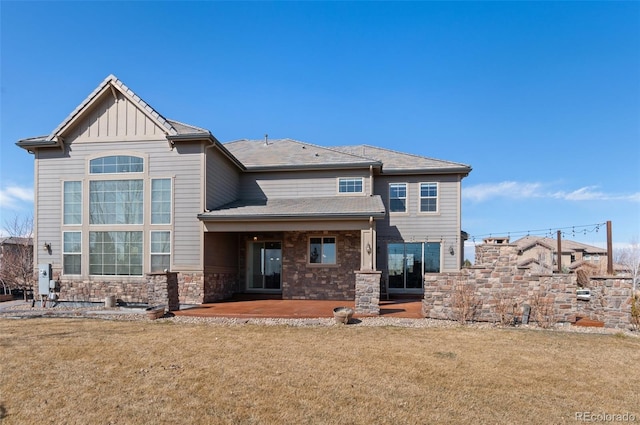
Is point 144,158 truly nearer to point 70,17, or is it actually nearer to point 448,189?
point 70,17

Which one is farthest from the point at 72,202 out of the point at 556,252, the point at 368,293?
the point at 556,252

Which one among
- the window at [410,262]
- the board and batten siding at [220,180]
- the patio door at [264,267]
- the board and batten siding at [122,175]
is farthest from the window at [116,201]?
the window at [410,262]

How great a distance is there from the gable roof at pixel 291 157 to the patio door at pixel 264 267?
3417 millimetres

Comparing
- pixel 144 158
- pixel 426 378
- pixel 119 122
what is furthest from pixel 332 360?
pixel 119 122

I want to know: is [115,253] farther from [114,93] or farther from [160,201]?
[114,93]

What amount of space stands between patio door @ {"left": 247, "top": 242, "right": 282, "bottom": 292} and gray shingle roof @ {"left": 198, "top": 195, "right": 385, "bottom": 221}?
2.04 metres

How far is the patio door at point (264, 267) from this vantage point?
50.4 feet

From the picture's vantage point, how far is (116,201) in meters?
13.2

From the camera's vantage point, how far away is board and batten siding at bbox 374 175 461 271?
601 inches

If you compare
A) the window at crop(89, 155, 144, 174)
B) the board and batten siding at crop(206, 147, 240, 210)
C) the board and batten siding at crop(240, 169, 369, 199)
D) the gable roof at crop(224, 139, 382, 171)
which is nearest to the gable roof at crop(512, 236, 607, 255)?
the gable roof at crop(224, 139, 382, 171)

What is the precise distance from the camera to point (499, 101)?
16250mm

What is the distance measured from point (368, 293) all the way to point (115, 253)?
934cm

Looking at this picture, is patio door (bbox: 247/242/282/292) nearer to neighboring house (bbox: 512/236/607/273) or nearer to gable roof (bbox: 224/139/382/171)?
gable roof (bbox: 224/139/382/171)

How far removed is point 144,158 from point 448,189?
1222cm
